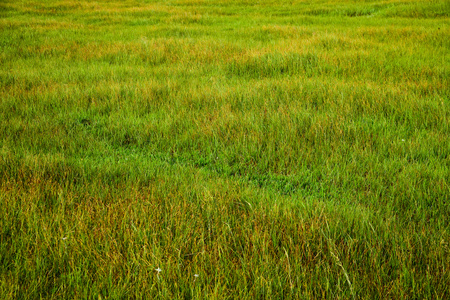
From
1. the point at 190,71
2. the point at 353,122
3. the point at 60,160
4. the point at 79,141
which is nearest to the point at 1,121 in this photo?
the point at 79,141

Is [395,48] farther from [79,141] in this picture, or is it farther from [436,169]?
[79,141]

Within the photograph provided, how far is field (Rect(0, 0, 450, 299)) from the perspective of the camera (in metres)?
1.70

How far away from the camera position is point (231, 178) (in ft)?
9.32

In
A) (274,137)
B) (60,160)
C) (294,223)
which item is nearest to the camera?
(294,223)

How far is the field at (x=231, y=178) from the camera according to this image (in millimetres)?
1695

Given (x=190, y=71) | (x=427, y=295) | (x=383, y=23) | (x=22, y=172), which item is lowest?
(x=427, y=295)

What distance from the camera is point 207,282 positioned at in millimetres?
1692

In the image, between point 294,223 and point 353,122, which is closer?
point 294,223

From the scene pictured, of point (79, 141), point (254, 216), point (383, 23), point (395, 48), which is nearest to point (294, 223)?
point (254, 216)

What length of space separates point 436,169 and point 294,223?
152 cm

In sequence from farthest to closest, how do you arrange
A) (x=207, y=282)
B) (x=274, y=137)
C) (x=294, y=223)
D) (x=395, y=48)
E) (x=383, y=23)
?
1. (x=383, y=23)
2. (x=395, y=48)
3. (x=274, y=137)
4. (x=294, y=223)
5. (x=207, y=282)

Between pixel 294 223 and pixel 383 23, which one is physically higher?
pixel 383 23

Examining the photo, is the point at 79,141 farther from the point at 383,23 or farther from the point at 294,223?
the point at 383,23

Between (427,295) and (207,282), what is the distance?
105 centimetres
